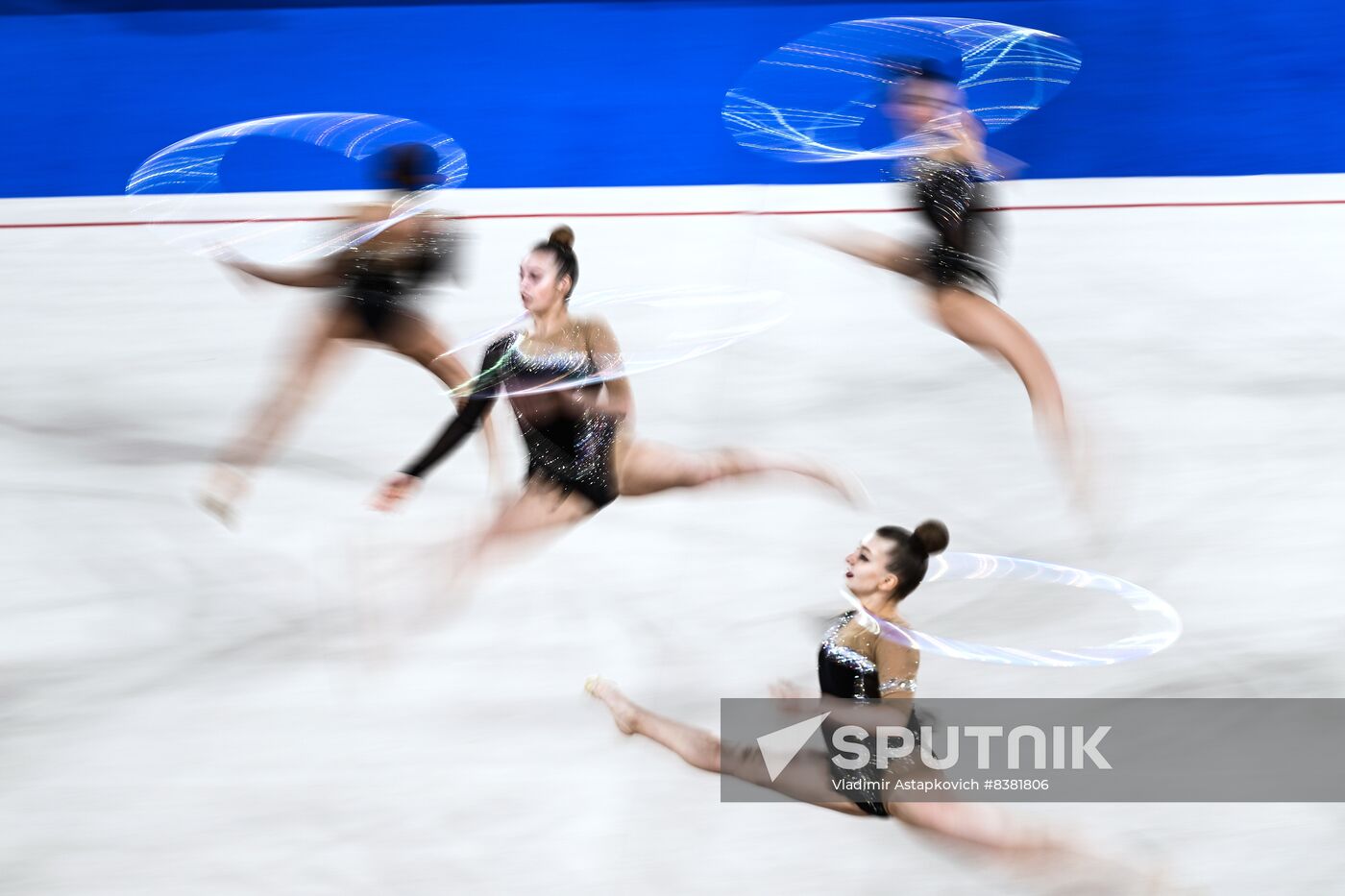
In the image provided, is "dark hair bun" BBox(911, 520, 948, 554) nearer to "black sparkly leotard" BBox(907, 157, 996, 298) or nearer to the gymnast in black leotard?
"black sparkly leotard" BBox(907, 157, 996, 298)

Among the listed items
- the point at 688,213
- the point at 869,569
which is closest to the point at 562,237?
the point at 688,213

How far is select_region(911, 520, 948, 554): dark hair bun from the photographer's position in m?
2.36

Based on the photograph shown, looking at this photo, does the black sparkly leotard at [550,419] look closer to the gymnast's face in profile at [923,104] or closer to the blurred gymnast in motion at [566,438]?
the blurred gymnast in motion at [566,438]

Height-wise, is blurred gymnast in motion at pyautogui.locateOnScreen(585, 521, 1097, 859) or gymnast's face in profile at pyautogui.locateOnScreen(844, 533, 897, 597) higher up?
gymnast's face in profile at pyautogui.locateOnScreen(844, 533, 897, 597)

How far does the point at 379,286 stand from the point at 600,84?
3.03 feet

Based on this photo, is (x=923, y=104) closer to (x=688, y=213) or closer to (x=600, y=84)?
(x=688, y=213)

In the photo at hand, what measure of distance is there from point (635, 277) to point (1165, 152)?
59.8 inches

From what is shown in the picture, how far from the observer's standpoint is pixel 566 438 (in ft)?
7.86

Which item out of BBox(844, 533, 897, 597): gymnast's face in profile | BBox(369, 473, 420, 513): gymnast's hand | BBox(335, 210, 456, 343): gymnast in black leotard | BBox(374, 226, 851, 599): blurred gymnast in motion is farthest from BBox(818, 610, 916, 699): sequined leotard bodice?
BBox(335, 210, 456, 343): gymnast in black leotard

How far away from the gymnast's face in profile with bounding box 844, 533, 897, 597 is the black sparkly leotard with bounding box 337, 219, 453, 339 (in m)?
1.17

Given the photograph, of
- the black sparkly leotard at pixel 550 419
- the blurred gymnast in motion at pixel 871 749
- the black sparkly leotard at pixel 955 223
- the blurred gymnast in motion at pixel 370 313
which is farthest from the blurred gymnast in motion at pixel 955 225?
Result: the blurred gymnast in motion at pixel 370 313

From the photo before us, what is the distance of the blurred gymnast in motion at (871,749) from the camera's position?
81.7 inches

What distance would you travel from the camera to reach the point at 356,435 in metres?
2.57

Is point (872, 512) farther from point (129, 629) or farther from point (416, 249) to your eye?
point (129, 629)
